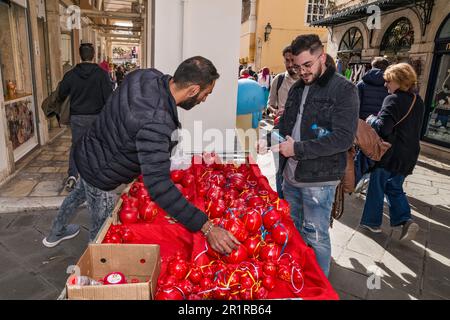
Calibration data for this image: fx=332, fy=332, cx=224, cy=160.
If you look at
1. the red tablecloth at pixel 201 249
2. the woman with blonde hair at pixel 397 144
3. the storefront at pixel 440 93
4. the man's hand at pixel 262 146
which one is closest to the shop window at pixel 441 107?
the storefront at pixel 440 93

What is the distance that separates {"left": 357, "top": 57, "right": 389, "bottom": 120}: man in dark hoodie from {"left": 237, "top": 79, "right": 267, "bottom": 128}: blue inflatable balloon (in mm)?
1553

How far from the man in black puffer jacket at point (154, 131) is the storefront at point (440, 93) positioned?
9.34 metres

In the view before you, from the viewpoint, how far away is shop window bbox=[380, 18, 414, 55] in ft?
34.7

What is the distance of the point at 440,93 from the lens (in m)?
9.27

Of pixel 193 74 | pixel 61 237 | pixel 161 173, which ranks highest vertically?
pixel 193 74

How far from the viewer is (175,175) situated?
350 centimetres

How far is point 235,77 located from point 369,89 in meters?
1.96

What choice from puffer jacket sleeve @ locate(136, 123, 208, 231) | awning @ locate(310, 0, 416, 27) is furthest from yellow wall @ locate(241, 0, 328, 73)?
puffer jacket sleeve @ locate(136, 123, 208, 231)

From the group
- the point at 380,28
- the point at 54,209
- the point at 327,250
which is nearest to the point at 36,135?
the point at 54,209

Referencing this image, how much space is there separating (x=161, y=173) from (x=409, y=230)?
3.48 m

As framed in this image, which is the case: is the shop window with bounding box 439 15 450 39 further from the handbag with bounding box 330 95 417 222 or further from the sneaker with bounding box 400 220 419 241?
the handbag with bounding box 330 95 417 222

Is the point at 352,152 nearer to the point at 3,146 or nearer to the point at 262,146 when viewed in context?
the point at 262,146

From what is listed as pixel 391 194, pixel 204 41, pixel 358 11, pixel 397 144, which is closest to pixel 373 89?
pixel 397 144
